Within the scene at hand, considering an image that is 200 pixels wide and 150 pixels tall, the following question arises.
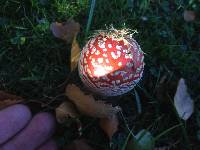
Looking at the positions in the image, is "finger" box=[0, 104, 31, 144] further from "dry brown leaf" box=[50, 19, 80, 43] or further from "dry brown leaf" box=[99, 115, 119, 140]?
"dry brown leaf" box=[50, 19, 80, 43]

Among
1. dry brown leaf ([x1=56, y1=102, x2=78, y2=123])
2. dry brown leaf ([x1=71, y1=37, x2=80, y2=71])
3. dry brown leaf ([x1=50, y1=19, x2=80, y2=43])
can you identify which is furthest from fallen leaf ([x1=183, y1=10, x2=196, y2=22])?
dry brown leaf ([x1=56, y1=102, x2=78, y2=123])

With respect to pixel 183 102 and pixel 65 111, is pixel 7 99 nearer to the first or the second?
pixel 65 111

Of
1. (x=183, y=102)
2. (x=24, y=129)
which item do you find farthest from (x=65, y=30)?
(x=183, y=102)

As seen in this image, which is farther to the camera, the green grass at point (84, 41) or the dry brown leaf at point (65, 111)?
the green grass at point (84, 41)

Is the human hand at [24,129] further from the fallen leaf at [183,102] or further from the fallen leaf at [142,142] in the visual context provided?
the fallen leaf at [183,102]

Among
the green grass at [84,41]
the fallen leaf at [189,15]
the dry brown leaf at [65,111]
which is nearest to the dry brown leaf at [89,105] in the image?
the dry brown leaf at [65,111]

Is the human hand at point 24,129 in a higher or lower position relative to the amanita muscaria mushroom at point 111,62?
lower
